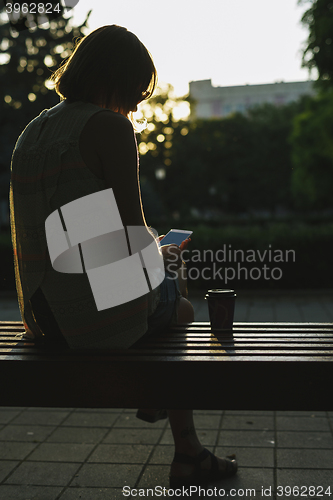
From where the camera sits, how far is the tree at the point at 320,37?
13703mm

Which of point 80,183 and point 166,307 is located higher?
point 80,183

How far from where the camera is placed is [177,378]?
1885 mm

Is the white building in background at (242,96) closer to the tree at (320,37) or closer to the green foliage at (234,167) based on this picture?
the green foliage at (234,167)

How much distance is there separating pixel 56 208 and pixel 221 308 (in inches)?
30.2

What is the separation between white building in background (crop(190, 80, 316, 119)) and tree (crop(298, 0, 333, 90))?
284 ft

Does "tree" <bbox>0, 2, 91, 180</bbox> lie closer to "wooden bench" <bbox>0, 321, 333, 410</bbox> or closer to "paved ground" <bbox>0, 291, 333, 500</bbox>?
"paved ground" <bbox>0, 291, 333, 500</bbox>

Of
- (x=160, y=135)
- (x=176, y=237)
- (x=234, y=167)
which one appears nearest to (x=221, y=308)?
(x=176, y=237)

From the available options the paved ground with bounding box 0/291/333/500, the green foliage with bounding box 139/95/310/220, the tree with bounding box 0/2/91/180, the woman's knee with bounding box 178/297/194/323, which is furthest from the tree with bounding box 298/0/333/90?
the green foliage with bounding box 139/95/310/220

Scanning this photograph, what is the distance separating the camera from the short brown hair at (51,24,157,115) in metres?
2.05

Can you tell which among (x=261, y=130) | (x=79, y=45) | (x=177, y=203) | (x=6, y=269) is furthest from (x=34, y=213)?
(x=261, y=130)

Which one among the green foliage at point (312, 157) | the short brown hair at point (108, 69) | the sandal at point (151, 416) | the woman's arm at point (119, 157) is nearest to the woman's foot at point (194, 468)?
the sandal at point (151, 416)

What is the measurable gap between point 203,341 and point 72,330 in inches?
19.4

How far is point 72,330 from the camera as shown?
6.72ft

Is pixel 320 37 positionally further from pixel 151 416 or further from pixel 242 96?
pixel 242 96
